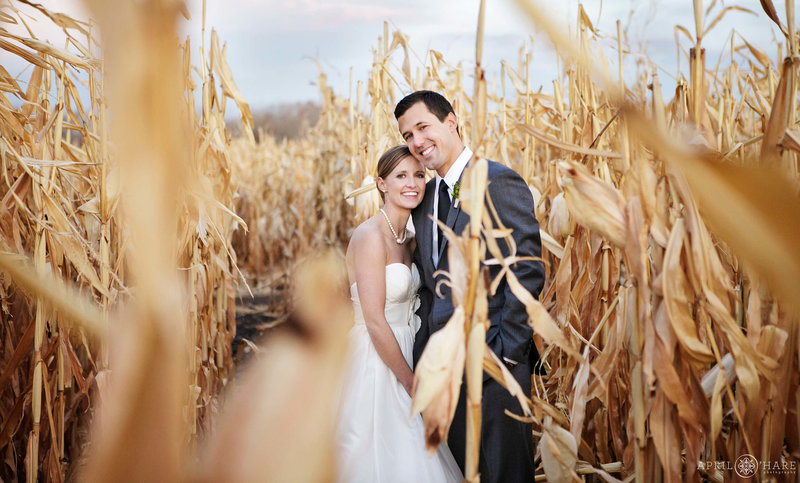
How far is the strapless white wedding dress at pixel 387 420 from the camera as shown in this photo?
1712 millimetres

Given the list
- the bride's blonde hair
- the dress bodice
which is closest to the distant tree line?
the bride's blonde hair

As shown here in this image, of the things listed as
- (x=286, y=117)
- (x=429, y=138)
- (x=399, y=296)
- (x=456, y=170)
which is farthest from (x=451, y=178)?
(x=286, y=117)

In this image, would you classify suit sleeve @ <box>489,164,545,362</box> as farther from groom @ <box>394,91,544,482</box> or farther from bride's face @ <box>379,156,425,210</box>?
bride's face @ <box>379,156,425,210</box>

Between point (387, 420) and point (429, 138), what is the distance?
90cm

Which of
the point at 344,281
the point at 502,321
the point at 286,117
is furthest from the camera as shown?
the point at 286,117

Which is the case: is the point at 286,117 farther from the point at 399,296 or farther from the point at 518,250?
the point at 518,250

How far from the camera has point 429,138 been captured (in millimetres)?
1937

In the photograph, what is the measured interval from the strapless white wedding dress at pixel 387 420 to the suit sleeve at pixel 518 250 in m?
0.37

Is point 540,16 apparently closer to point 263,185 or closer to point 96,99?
point 96,99

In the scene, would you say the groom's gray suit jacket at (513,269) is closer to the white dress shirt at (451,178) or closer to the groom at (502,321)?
the groom at (502,321)

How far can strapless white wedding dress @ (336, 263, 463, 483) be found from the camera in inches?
67.4

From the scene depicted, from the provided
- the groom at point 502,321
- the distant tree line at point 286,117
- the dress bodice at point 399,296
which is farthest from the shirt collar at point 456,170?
the distant tree line at point 286,117

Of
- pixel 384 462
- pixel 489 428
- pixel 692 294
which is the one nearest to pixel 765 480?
pixel 692 294

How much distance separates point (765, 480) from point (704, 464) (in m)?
0.51
